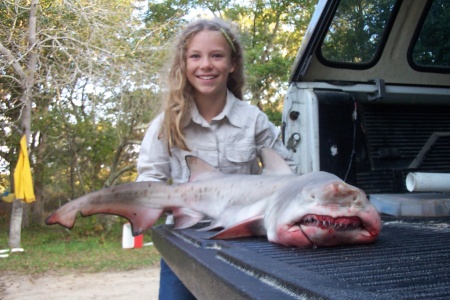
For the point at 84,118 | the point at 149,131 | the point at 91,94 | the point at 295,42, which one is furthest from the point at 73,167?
the point at 149,131

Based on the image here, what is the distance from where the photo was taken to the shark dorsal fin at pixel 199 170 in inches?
85.2

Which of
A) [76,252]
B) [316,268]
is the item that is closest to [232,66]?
[316,268]

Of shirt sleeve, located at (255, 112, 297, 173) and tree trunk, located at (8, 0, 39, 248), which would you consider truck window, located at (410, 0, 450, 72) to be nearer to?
shirt sleeve, located at (255, 112, 297, 173)

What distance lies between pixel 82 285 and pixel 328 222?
22.5ft

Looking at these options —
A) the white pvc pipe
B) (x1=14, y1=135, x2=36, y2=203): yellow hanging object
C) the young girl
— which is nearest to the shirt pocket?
the young girl

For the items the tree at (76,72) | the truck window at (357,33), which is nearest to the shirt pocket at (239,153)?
the truck window at (357,33)

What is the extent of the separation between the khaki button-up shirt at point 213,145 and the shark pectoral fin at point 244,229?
762mm

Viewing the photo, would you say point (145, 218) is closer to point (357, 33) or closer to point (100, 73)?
point (357, 33)

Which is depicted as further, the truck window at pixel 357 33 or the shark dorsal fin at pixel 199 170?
the truck window at pixel 357 33

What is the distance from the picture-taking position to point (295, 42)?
750 inches

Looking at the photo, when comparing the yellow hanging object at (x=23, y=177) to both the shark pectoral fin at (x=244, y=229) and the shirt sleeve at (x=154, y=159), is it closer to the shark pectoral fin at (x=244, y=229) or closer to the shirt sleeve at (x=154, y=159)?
the shirt sleeve at (x=154, y=159)

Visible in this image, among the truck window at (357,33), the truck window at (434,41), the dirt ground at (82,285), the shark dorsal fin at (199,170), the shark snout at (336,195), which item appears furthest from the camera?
the dirt ground at (82,285)

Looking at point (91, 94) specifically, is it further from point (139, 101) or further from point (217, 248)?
point (217, 248)

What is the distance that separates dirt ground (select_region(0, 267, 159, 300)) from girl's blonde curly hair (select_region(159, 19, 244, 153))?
4518 millimetres
